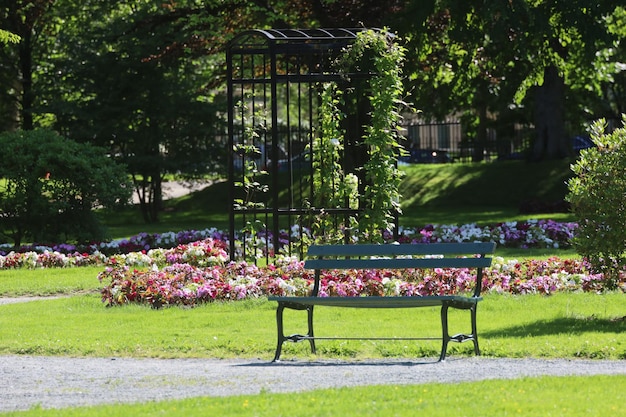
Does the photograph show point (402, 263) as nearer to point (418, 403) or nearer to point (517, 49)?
point (418, 403)

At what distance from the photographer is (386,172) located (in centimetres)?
→ 1362

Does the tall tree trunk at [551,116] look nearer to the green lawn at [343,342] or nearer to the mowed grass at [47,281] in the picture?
the mowed grass at [47,281]

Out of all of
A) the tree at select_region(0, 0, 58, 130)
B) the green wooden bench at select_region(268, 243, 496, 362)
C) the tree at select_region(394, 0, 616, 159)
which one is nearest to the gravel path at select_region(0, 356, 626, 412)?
the green wooden bench at select_region(268, 243, 496, 362)

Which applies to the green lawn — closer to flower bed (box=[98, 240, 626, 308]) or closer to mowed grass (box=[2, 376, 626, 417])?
mowed grass (box=[2, 376, 626, 417])

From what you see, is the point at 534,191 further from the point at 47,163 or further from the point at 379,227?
the point at 379,227

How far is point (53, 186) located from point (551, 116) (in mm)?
15138

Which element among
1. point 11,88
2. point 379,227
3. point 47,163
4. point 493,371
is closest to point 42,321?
point 379,227

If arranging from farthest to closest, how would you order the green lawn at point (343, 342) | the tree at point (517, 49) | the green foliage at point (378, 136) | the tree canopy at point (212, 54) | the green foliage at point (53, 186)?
the tree canopy at point (212, 54)
the tree at point (517, 49)
the green foliage at point (53, 186)
the green foliage at point (378, 136)
the green lawn at point (343, 342)

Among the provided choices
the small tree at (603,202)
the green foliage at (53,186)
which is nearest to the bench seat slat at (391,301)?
the small tree at (603,202)

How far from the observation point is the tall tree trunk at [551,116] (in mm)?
30625

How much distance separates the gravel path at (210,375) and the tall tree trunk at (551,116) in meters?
22.5

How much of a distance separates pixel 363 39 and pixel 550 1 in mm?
9402

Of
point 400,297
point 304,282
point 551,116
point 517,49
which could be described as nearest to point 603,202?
point 400,297

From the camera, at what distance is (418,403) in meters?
6.81
